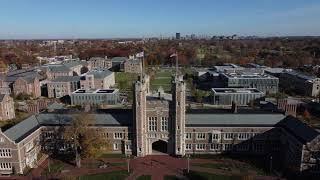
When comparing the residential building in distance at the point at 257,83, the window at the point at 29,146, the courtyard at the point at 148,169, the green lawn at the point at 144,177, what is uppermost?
the residential building in distance at the point at 257,83

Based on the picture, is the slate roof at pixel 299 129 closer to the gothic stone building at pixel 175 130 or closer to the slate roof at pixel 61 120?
the gothic stone building at pixel 175 130

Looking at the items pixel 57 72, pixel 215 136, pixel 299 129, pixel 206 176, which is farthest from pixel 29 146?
pixel 57 72

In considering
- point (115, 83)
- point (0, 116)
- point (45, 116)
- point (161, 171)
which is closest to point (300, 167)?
point (161, 171)

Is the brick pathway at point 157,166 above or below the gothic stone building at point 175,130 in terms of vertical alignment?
below

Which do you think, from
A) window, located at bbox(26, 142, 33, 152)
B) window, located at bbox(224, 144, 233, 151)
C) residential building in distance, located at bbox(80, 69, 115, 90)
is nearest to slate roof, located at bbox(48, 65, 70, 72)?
residential building in distance, located at bbox(80, 69, 115, 90)

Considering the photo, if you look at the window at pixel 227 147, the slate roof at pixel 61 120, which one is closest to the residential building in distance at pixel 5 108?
the slate roof at pixel 61 120

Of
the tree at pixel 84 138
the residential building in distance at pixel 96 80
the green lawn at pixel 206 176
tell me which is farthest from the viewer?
the residential building in distance at pixel 96 80

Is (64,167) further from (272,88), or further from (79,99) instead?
(272,88)
